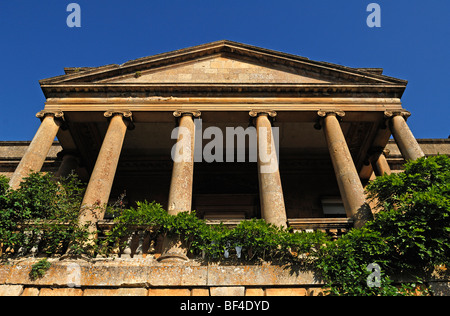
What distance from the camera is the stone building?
32.9ft

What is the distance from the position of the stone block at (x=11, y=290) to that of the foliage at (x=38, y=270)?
12.4 inches

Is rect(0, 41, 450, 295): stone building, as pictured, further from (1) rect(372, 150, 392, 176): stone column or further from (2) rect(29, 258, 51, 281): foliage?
(2) rect(29, 258, 51, 281): foliage

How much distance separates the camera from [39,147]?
11695 mm

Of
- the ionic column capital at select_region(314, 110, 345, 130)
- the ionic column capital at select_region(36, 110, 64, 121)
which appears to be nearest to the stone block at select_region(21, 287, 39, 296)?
the ionic column capital at select_region(36, 110, 64, 121)

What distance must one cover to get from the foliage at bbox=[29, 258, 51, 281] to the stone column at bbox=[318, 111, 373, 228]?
25.5 ft

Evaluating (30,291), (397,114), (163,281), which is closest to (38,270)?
(30,291)

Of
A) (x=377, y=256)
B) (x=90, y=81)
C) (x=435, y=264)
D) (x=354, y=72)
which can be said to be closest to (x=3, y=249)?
(x=90, y=81)

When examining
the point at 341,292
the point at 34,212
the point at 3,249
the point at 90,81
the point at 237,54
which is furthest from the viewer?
the point at 237,54

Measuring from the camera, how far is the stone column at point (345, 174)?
32.3ft

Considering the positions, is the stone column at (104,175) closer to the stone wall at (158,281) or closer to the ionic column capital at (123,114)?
the ionic column capital at (123,114)

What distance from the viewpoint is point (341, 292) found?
7320 millimetres

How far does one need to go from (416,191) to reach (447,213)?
114 cm

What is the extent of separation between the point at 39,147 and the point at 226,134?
7.72 metres

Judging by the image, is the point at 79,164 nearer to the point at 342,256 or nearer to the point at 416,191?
the point at 342,256
